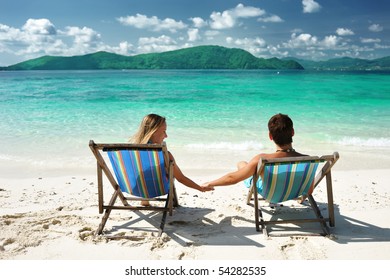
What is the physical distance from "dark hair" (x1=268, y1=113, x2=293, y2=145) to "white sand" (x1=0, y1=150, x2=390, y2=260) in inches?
35.8

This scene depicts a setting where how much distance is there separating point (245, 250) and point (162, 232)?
0.82 m

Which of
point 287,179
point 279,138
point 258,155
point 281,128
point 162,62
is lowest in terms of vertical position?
point 287,179

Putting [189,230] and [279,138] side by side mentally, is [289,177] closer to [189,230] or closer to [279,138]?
[279,138]

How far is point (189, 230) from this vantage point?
3635 mm

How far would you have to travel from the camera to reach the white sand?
10.3 ft

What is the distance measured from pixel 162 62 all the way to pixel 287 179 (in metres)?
129

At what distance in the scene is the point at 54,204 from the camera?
444 centimetres

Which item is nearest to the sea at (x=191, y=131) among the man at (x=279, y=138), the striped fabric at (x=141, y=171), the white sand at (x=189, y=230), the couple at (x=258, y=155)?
the white sand at (x=189, y=230)

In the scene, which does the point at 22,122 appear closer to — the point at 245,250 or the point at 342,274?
the point at 245,250

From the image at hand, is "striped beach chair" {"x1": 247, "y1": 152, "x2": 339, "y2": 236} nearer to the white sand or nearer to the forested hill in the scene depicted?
the white sand

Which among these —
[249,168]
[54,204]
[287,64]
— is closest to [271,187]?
[249,168]

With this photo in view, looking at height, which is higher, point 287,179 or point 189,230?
point 287,179

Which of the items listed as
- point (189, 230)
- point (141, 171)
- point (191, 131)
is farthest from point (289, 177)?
point (191, 131)

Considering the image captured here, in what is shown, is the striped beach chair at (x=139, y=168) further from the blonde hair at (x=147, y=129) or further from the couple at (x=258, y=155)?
the blonde hair at (x=147, y=129)
